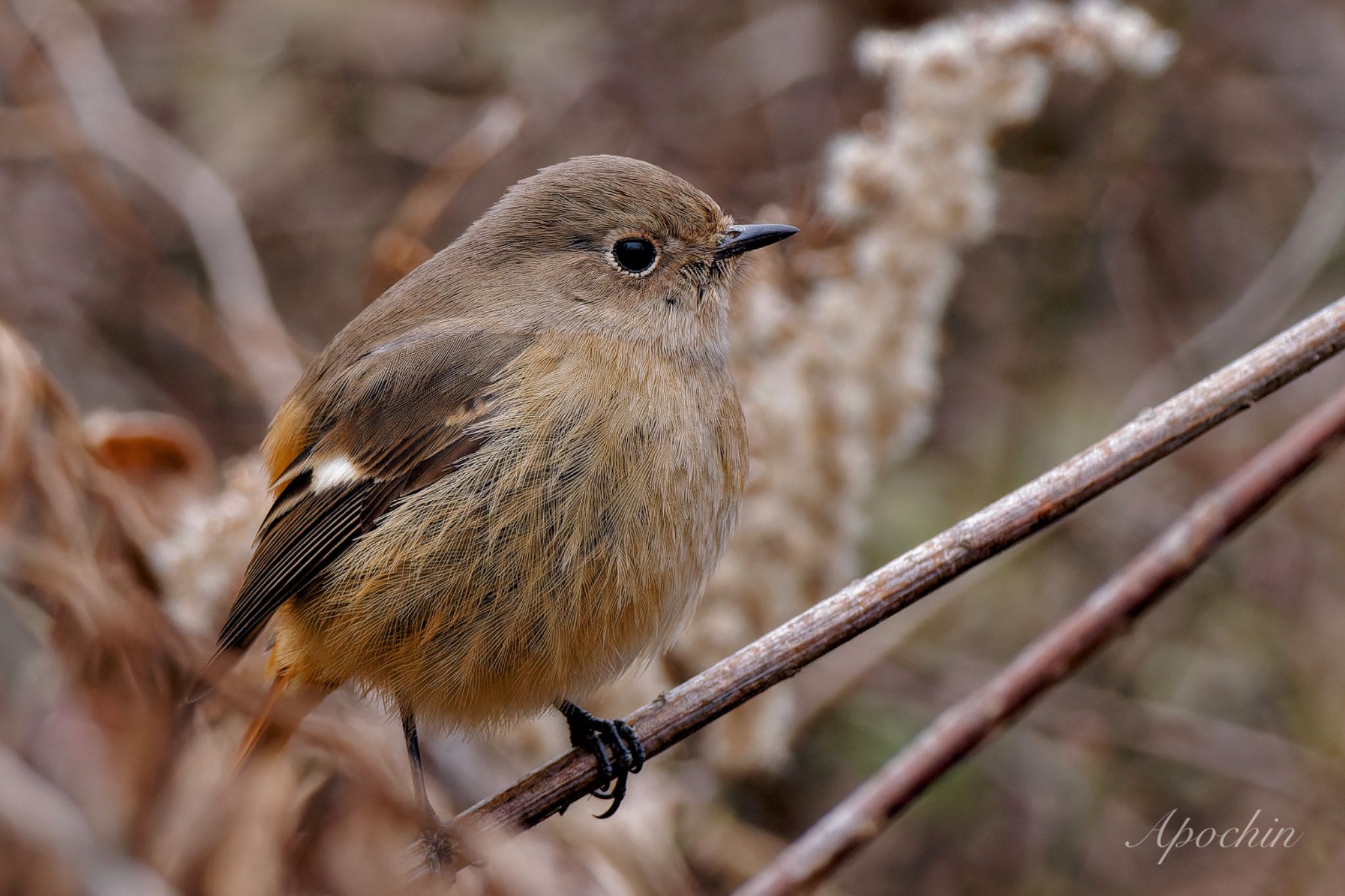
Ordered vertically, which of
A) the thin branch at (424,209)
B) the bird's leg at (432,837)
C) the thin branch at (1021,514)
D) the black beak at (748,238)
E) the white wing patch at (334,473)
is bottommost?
the bird's leg at (432,837)

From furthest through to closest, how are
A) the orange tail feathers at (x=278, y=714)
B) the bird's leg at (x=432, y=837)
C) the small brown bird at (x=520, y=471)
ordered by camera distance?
the small brown bird at (x=520, y=471)
the orange tail feathers at (x=278, y=714)
the bird's leg at (x=432, y=837)

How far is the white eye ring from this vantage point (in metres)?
3.07

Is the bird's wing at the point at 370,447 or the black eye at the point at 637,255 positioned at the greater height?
the black eye at the point at 637,255

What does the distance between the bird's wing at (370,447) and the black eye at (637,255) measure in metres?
0.35

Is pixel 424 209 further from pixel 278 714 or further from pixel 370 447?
pixel 278 714

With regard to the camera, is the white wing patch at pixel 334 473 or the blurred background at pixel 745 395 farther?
the white wing patch at pixel 334 473

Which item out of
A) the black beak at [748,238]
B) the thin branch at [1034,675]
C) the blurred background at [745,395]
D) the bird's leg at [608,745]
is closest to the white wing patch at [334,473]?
the blurred background at [745,395]

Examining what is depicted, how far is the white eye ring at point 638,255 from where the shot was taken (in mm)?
3070

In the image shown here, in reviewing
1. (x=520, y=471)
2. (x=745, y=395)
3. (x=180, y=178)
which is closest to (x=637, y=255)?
(x=745, y=395)

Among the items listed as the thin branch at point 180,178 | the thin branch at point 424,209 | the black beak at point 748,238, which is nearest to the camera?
the black beak at point 748,238

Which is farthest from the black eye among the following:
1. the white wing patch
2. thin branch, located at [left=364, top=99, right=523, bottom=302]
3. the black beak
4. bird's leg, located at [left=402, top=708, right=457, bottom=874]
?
bird's leg, located at [left=402, top=708, right=457, bottom=874]

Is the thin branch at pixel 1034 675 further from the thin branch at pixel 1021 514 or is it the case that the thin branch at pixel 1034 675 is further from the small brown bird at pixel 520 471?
the small brown bird at pixel 520 471

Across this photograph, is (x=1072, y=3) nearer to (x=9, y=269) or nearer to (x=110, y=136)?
(x=110, y=136)

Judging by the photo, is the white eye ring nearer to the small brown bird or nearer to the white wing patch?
the small brown bird
